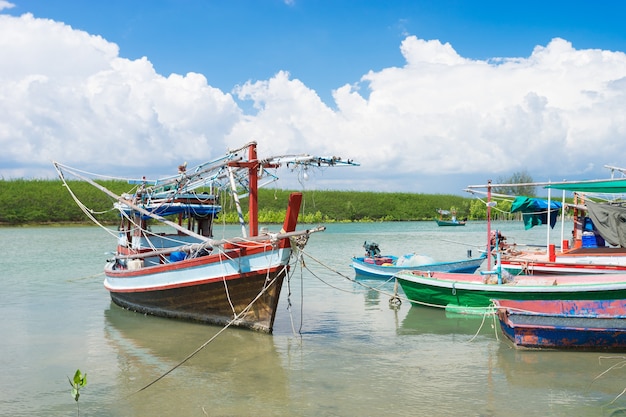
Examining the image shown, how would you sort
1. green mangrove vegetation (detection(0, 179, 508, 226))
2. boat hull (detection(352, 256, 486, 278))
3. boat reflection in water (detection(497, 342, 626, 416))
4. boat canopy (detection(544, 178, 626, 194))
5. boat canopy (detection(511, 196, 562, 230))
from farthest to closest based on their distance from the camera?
green mangrove vegetation (detection(0, 179, 508, 226)), boat canopy (detection(511, 196, 562, 230)), boat hull (detection(352, 256, 486, 278)), boat canopy (detection(544, 178, 626, 194)), boat reflection in water (detection(497, 342, 626, 416))

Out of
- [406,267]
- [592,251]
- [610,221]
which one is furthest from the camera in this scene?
[406,267]

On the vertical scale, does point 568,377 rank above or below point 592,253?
below

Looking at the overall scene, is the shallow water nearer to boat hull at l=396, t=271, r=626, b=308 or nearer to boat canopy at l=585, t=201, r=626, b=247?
boat hull at l=396, t=271, r=626, b=308

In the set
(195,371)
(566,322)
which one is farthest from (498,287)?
(195,371)

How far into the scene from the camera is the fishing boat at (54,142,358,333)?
37.1 feet

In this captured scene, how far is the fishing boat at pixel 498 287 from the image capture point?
37.0 feet

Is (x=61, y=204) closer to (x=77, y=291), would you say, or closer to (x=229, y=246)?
(x=77, y=291)

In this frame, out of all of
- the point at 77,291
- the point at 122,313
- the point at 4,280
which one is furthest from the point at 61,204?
the point at 122,313

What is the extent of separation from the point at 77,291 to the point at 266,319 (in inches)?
409

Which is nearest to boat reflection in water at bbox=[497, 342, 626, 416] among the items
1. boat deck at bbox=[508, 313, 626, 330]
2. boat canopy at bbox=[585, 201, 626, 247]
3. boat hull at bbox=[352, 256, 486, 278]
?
boat deck at bbox=[508, 313, 626, 330]

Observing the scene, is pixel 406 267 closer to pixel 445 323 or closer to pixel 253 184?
pixel 445 323

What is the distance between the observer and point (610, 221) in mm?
16781

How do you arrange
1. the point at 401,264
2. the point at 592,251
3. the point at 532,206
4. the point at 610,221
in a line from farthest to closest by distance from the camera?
1. the point at 532,206
2. the point at 401,264
3. the point at 592,251
4. the point at 610,221

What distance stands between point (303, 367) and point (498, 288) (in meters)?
5.29
